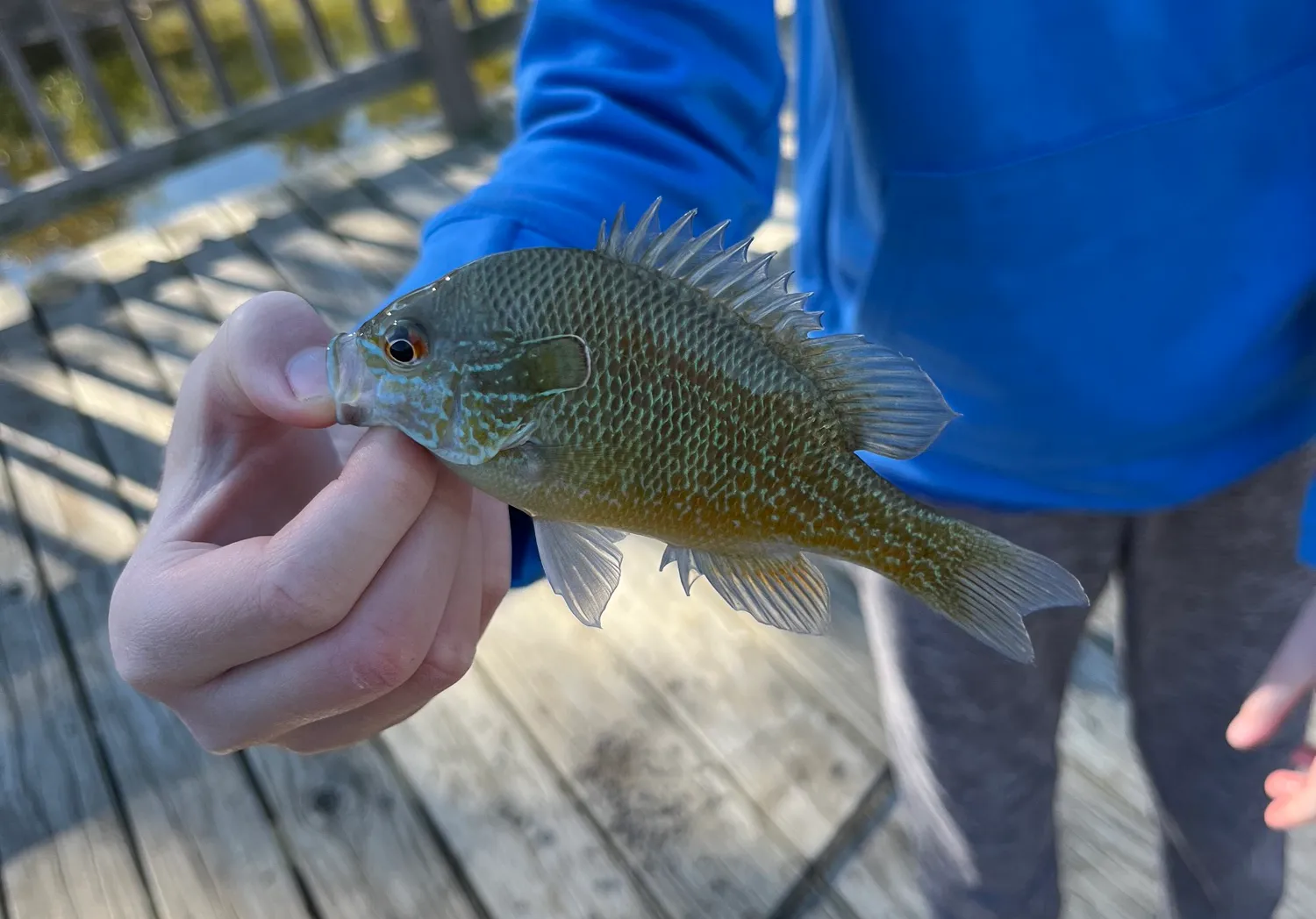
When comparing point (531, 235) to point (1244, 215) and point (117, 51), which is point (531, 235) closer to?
point (1244, 215)

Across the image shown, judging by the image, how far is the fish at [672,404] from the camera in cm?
70

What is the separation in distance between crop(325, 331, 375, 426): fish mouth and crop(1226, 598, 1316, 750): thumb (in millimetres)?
855

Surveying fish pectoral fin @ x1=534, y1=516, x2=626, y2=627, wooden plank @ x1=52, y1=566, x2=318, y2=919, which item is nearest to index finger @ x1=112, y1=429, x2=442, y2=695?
fish pectoral fin @ x1=534, y1=516, x2=626, y2=627

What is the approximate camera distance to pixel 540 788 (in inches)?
63.7

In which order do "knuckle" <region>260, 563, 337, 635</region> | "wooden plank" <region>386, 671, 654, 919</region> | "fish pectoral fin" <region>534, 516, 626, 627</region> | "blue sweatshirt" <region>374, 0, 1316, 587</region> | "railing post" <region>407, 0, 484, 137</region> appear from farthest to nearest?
"railing post" <region>407, 0, 484, 137</region> → "wooden plank" <region>386, 671, 654, 919</region> → "blue sweatshirt" <region>374, 0, 1316, 587</region> → "fish pectoral fin" <region>534, 516, 626, 627</region> → "knuckle" <region>260, 563, 337, 635</region>

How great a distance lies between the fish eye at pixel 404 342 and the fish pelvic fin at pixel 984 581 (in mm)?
412

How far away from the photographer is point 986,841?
1202 mm

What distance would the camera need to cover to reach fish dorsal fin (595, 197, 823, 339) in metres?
0.70

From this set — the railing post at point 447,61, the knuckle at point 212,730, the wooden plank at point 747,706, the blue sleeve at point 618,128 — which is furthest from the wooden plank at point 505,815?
the railing post at point 447,61

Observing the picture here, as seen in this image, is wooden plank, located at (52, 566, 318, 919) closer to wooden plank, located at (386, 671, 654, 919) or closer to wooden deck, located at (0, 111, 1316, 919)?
wooden deck, located at (0, 111, 1316, 919)

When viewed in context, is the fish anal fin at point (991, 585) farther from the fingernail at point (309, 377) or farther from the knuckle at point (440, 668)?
the fingernail at point (309, 377)

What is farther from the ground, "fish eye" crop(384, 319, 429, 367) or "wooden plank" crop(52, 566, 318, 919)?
"fish eye" crop(384, 319, 429, 367)

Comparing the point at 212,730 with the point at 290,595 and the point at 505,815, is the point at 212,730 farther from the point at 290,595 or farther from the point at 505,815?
the point at 505,815

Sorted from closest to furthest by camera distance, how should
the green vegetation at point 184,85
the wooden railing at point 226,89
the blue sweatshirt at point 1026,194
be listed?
the blue sweatshirt at point 1026,194 → the wooden railing at point 226,89 → the green vegetation at point 184,85
